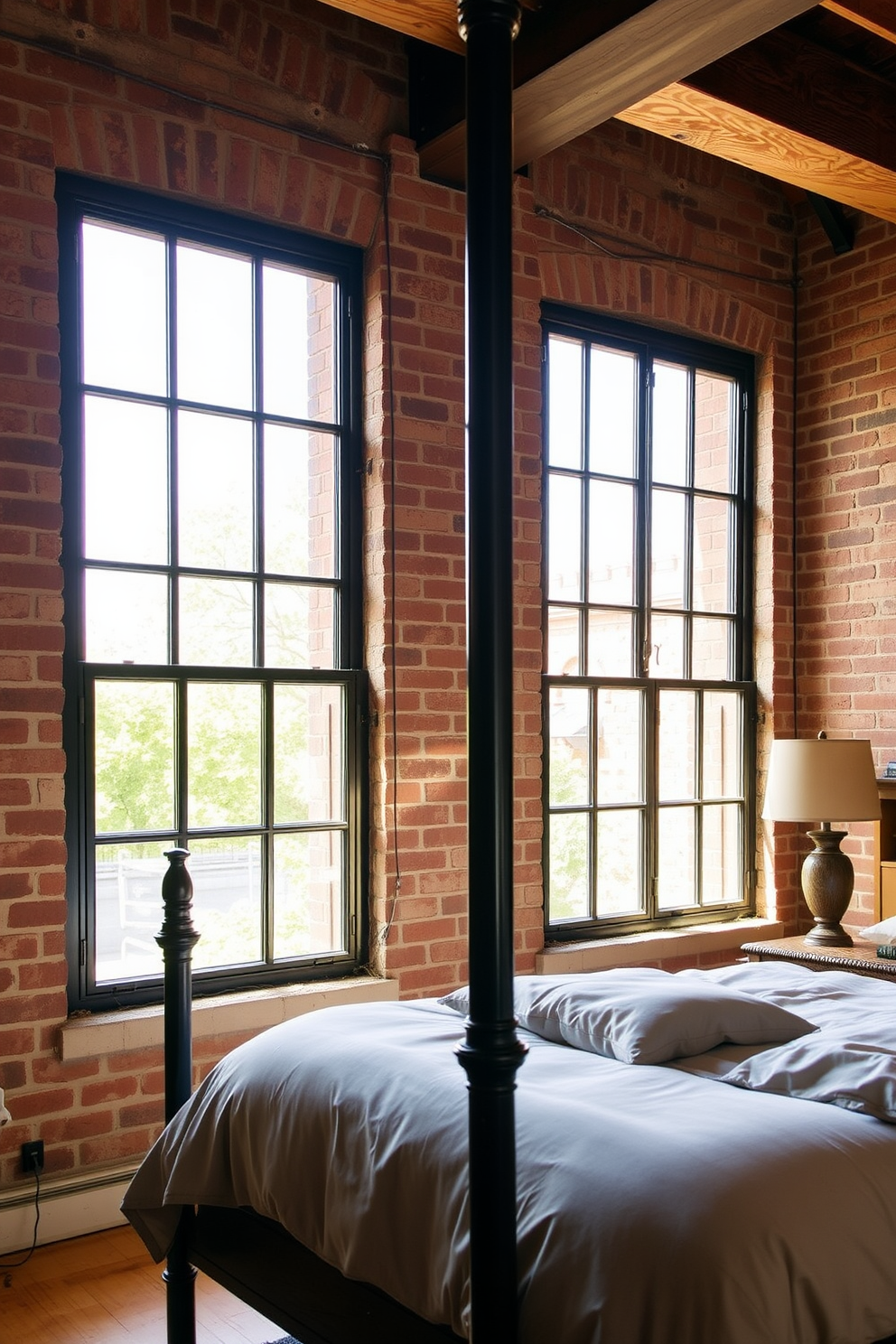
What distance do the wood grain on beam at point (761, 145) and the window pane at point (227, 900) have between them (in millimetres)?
2558

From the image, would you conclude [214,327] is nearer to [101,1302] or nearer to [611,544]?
[611,544]

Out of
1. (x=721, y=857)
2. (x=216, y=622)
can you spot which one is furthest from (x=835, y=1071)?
(x=721, y=857)

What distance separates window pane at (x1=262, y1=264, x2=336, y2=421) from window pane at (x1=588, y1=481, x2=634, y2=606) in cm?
120

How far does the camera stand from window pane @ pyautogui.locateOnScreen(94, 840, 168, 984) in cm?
337

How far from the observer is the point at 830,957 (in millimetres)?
3863

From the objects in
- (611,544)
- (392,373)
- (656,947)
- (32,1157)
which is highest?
(392,373)

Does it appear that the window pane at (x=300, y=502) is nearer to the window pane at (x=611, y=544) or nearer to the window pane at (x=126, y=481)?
the window pane at (x=126, y=481)

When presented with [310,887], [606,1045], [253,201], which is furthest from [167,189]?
[606,1045]

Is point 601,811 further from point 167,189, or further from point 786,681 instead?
point 167,189

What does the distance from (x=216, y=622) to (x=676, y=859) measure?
7.21 ft

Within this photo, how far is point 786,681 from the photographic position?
514 cm

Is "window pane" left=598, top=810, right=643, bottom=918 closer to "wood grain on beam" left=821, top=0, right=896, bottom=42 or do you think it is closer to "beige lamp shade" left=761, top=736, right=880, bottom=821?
"beige lamp shade" left=761, top=736, right=880, bottom=821

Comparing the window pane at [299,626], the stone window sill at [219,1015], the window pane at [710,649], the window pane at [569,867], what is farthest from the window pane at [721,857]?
the window pane at [299,626]

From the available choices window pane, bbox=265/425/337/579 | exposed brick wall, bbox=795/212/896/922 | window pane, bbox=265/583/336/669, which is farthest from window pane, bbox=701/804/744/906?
window pane, bbox=265/425/337/579
